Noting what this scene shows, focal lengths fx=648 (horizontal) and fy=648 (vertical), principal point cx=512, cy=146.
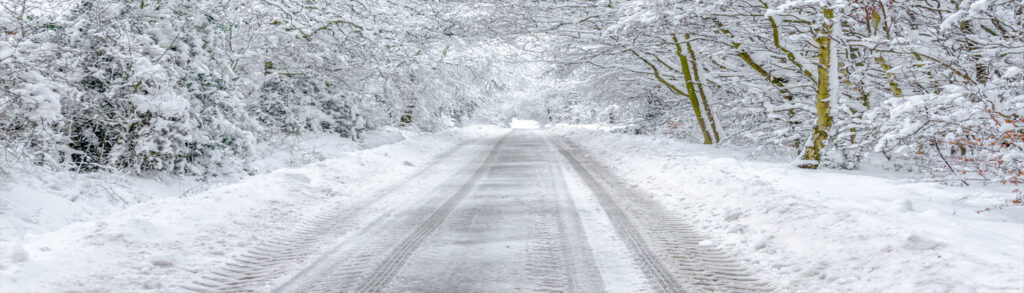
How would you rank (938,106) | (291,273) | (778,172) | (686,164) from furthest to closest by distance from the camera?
(686,164) < (778,172) < (938,106) < (291,273)

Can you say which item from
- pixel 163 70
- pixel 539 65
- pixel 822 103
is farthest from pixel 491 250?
pixel 539 65

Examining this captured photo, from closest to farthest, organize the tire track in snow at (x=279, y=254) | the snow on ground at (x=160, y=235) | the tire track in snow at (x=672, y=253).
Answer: the snow on ground at (x=160, y=235)
the tire track in snow at (x=672, y=253)
the tire track in snow at (x=279, y=254)

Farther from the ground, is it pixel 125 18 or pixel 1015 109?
pixel 125 18

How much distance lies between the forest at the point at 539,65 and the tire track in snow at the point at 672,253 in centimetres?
269

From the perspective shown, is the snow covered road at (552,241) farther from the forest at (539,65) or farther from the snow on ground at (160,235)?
the forest at (539,65)

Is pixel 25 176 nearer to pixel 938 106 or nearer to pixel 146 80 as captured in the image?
pixel 146 80

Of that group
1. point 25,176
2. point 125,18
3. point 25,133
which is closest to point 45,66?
point 25,133

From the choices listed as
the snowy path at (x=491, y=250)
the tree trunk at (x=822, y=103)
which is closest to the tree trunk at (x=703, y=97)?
the tree trunk at (x=822, y=103)

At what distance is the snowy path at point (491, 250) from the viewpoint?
5047 millimetres

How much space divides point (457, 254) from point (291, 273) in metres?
1.45

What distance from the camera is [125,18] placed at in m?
10.5

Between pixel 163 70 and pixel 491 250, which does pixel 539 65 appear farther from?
pixel 491 250

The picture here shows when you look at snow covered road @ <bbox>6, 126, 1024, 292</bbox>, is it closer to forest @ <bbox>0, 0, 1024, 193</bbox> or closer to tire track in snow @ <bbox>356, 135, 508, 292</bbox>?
tire track in snow @ <bbox>356, 135, 508, 292</bbox>

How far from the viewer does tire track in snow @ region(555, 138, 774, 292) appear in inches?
198
